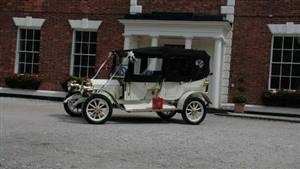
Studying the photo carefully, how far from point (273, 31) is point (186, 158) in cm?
1154

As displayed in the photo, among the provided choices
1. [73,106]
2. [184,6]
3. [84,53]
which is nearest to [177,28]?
[184,6]

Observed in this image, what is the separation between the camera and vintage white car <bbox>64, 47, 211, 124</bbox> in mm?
14133

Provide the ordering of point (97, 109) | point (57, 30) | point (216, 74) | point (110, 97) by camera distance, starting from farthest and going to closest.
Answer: point (57, 30) → point (216, 74) → point (110, 97) → point (97, 109)

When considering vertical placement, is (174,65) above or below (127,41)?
below

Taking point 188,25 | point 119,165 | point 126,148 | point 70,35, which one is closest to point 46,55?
point 70,35

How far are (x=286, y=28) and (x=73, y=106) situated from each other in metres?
8.40

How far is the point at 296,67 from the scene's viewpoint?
19266 millimetres

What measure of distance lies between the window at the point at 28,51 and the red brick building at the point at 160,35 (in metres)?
0.04

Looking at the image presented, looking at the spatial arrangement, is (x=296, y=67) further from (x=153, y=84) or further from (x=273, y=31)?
(x=153, y=84)

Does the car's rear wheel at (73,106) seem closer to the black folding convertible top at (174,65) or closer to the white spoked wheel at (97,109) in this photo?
the white spoked wheel at (97,109)

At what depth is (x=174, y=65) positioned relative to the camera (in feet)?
48.3

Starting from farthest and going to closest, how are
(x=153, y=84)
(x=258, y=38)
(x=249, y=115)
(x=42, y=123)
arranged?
(x=258, y=38) → (x=249, y=115) → (x=153, y=84) → (x=42, y=123)

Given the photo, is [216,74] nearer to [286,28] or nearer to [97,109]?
[286,28]

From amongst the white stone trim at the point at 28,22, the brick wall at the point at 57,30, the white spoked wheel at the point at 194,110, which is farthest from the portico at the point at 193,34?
the white spoked wheel at the point at 194,110
